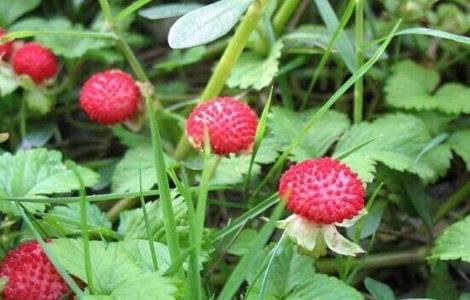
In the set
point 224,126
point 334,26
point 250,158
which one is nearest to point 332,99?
point 224,126

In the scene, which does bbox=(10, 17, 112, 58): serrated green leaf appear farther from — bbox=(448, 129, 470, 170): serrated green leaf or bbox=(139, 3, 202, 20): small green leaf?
bbox=(448, 129, 470, 170): serrated green leaf

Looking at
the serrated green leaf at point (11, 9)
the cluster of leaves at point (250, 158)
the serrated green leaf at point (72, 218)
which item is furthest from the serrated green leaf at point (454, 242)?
the serrated green leaf at point (11, 9)

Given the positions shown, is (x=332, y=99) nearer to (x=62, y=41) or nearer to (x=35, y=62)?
(x=35, y=62)

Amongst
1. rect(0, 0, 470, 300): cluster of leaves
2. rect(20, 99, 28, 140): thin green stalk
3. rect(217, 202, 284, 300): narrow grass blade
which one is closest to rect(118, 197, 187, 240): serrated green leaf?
rect(0, 0, 470, 300): cluster of leaves

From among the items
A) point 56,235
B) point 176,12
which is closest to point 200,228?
point 56,235

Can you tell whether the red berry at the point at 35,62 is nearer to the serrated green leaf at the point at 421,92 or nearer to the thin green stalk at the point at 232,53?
the thin green stalk at the point at 232,53

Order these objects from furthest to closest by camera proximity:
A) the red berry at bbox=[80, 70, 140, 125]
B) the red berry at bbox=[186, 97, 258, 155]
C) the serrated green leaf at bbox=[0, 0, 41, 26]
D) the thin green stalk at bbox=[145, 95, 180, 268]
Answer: the serrated green leaf at bbox=[0, 0, 41, 26], the red berry at bbox=[80, 70, 140, 125], the red berry at bbox=[186, 97, 258, 155], the thin green stalk at bbox=[145, 95, 180, 268]

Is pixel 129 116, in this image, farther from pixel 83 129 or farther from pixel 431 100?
pixel 431 100
